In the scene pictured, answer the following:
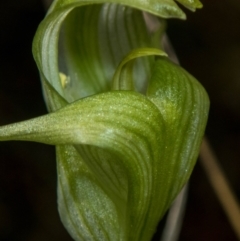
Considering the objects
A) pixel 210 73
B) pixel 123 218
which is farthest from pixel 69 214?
pixel 210 73

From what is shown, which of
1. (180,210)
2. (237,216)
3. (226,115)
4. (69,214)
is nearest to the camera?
(69,214)

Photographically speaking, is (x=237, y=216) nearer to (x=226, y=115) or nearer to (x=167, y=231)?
(x=226, y=115)

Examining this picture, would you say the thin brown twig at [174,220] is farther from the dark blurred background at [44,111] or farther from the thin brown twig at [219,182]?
the dark blurred background at [44,111]

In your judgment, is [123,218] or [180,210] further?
[180,210]

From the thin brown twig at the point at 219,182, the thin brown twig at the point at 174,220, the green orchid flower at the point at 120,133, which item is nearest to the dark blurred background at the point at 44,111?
the thin brown twig at the point at 219,182

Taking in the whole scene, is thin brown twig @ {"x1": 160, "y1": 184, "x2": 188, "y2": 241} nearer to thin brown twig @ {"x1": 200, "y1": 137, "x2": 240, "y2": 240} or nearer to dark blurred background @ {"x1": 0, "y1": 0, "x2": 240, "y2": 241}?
thin brown twig @ {"x1": 200, "y1": 137, "x2": 240, "y2": 240}

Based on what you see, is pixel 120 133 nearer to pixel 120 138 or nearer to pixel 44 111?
pixel 120 138

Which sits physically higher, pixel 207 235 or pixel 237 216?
pixel 237 216
